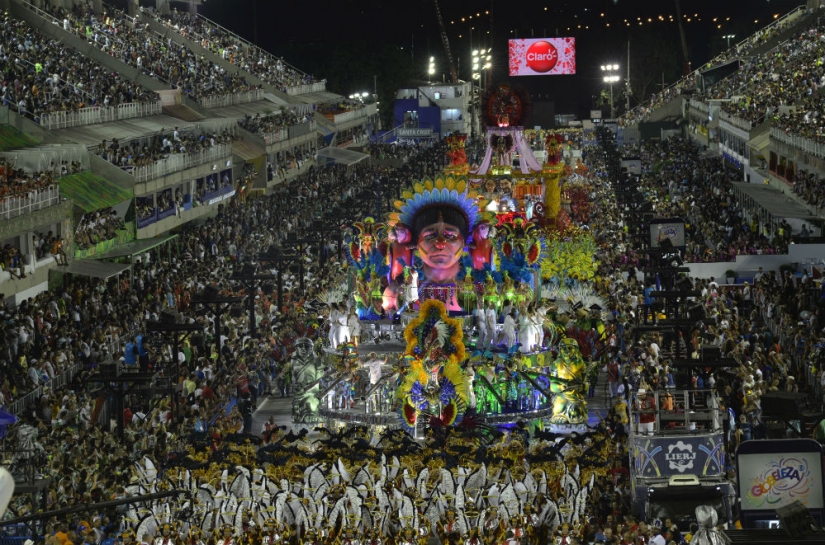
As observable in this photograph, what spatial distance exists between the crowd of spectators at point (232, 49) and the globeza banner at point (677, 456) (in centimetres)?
5648

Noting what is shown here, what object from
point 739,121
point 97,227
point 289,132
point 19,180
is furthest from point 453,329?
point 289,132

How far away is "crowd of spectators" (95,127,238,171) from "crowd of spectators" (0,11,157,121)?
154 centimetres

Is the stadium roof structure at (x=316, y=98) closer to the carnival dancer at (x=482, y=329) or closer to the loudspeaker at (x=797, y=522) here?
the carnival dancer at (x=482, y=329)

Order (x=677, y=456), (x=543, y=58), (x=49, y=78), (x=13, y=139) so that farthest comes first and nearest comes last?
(x=543, y=58) < (x=49, y=78) < (x=13, y=139) < (x=677, y=456)

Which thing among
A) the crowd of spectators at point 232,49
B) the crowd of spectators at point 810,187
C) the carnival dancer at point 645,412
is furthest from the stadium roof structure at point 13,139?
the crowd of spectators at point 232,49

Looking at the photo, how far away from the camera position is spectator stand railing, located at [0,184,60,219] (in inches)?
1304

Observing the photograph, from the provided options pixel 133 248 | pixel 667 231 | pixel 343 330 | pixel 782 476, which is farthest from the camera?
pixel 133 248

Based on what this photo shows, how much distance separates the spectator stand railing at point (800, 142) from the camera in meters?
44.8

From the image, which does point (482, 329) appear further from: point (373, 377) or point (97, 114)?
point (97, 114)

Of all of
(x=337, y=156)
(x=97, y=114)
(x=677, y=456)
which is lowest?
(x=677, y=456)

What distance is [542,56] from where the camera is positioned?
13362 centimetres

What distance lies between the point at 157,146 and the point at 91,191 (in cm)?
944

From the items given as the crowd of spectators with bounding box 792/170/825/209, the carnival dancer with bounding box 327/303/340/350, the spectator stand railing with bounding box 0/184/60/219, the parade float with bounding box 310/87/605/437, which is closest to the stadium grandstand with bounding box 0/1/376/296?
the spectator stand railing with bounding box 0/184/60/219

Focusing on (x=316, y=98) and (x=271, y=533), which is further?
(x=316, y=98)
